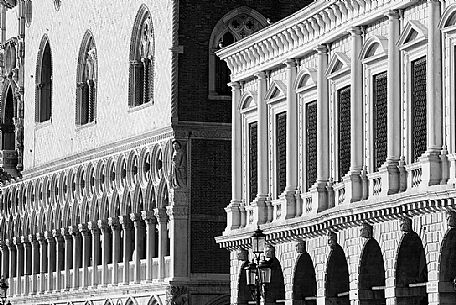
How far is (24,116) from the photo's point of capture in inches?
3041

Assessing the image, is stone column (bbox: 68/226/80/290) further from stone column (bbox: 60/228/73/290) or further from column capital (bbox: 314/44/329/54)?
column capital (bbox: 314/44/329/54)

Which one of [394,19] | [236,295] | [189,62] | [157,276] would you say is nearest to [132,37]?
[189,62]

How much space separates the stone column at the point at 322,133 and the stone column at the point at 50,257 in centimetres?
2746

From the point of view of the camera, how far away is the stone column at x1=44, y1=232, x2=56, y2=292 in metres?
72.8

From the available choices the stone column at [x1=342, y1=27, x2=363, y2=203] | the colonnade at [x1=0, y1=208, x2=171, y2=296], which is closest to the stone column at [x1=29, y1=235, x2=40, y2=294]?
the colonnade at [x1=0, y1=208, x2=171, y2=296]

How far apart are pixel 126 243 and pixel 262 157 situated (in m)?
13.6

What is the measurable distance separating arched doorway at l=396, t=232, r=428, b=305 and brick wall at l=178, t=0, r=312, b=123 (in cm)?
1914

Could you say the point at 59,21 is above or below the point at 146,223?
above

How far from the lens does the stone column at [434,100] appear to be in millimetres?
38594

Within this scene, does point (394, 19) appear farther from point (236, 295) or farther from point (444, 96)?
point (236, 295)

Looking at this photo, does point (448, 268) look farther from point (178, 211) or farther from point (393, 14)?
point (178, 211)

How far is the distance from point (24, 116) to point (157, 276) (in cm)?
1839

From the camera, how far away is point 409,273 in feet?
136

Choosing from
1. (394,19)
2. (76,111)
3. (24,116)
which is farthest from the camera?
(24,116)
